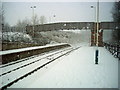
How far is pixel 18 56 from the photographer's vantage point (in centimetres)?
1927

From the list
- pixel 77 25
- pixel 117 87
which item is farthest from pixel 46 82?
pixel 77 25

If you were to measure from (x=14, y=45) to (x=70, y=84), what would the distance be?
64.4 ft

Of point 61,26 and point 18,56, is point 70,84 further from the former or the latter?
point 61,26

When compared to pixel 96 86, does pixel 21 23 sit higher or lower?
higher

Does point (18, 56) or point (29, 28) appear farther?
point (29, 28)

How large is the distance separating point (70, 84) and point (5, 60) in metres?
9.19

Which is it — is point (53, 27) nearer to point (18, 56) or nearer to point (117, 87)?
point (18, 56)

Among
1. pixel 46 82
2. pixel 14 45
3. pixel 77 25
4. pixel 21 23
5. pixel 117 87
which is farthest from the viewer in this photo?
pixel 21 23

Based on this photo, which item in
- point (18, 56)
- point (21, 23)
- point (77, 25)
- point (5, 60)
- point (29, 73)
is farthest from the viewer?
point (21, 23)

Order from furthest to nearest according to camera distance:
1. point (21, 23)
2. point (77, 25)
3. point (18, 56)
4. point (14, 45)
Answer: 1. point (21, 23)
2. point (77, 25)
3. point (14, 45)
4. point (18, 56)

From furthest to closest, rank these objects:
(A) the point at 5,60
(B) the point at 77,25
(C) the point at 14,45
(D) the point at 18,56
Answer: (B) the point at 77,25
(C) the point at 14,45
(D) the point at 18,56
(A) the point at 5,60

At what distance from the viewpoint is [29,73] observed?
11734mm

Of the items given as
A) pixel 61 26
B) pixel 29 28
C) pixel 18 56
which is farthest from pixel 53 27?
pixel 18 56

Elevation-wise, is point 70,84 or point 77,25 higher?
point 77,25
